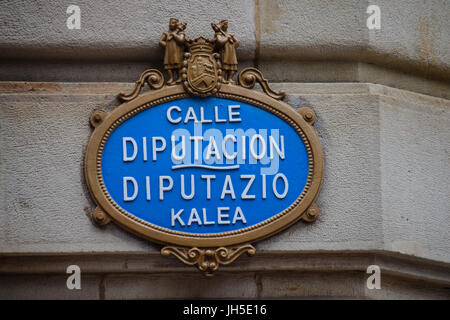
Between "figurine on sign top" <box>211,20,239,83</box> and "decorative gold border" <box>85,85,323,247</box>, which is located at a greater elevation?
"figurine on sign top" <box>211,20,239,83</box>

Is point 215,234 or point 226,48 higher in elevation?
point 226,48

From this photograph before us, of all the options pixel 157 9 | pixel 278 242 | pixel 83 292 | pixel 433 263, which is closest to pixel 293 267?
pixel 278 242

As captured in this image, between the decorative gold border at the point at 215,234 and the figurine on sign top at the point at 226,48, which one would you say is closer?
the decorative gold border at the point at 215,234

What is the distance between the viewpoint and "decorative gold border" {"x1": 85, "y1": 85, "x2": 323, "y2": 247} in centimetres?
450

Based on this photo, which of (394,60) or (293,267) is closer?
(293,267)

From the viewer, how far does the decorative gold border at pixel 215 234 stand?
4.50 m

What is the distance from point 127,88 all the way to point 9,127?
2.01 ft

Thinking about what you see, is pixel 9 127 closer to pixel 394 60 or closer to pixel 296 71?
pixel 296 71

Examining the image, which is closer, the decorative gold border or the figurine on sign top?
the decorative gold border

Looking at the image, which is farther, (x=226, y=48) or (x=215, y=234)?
(x=226, y=48)

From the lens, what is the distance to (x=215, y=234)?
4.53 m

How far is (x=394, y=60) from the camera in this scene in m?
4.94

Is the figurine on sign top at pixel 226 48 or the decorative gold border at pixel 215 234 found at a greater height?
the figurine on sign top at pixel 226 48

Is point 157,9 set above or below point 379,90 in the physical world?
above
